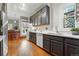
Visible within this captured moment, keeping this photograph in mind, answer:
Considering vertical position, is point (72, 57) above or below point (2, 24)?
below

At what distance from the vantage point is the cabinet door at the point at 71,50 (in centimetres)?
190

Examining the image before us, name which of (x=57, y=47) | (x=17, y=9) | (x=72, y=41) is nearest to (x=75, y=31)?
(x=72, y=41)

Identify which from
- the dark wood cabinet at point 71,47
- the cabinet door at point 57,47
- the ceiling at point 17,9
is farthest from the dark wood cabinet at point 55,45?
the ceiling at point 17,9

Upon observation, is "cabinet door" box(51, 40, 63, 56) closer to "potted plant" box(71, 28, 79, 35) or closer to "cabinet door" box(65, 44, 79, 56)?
"cabinet door" box(65, 44, 79, 56)

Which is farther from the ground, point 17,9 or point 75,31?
point 17,9

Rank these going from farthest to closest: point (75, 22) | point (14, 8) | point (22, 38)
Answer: point (22, 38)
point (75, 22)
point (14, 8)

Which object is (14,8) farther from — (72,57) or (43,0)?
(72,57)

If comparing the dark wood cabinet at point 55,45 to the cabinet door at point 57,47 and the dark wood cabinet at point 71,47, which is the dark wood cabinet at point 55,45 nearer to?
the cabinet door at point 57,47

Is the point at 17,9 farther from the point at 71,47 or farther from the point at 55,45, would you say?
the point at 71,47

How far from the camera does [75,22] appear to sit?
2.32 m

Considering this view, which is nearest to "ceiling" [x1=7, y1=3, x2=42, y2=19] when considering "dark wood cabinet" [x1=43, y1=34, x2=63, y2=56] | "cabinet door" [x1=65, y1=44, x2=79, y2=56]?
"dark wood cabinet" [x1=43, y1=34, x2=63, y2=56]

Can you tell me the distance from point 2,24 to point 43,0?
0.85 m

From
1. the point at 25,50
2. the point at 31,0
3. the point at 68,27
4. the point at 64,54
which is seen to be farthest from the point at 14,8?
Answer: the point at 64,54

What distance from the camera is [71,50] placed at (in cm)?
197
